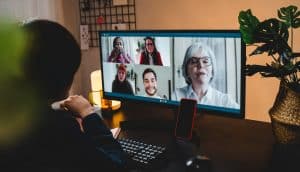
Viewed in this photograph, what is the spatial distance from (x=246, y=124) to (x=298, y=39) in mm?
678

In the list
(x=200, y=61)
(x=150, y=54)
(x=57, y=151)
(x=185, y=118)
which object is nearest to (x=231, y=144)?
(x=185, y=118)

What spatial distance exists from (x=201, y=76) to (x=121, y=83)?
0.41 m

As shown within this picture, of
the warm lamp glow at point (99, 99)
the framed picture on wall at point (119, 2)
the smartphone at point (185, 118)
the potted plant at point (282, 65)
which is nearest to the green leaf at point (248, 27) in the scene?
the potted plant at point (282, 65)

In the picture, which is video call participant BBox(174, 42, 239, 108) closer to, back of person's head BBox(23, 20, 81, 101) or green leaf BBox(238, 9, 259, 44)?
green leaf BBox(238, 9, 259, 44)

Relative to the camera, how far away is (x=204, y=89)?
1.42 m

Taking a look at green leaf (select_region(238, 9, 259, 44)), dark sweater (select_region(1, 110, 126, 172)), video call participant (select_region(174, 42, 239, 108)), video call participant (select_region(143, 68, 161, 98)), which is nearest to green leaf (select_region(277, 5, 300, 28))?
green leaf (select_region(238, 9, 259, 44))

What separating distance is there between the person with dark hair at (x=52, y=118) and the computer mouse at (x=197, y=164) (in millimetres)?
215

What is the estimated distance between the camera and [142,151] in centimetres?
128

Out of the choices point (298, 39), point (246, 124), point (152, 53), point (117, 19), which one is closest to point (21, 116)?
point (152, 53)

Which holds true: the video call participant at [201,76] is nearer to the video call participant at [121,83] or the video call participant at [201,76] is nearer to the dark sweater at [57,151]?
the video call participant at [121,83]

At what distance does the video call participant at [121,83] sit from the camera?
64.8 inches

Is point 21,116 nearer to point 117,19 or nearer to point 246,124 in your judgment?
point 246,124

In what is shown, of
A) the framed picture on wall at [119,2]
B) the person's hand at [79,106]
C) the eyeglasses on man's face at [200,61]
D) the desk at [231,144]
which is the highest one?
the framed picture on wall at [119,2]

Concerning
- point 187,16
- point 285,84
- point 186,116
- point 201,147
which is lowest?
point 201,147
